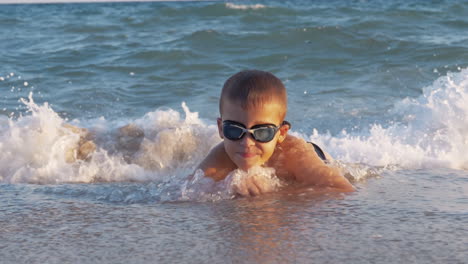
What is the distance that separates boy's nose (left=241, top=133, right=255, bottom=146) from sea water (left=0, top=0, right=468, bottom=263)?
8.0 inches

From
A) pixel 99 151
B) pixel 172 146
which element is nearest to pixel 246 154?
pixel 172 146

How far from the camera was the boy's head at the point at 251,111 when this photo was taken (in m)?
3.24

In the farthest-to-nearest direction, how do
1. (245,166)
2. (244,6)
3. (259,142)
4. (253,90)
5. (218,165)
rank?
(244,6) → (218,165) → (245,166) → (259,142) → (253,90)

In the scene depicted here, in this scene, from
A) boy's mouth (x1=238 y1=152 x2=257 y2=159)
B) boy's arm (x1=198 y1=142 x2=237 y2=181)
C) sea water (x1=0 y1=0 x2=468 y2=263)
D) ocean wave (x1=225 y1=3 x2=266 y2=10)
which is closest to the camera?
sea water (x1=0 y1=0 x2=468 y2=263)

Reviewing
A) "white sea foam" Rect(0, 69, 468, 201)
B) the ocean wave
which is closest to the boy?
"white sea foam" Rect(0, 69, 468, 201)

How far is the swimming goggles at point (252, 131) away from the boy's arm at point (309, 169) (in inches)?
12.5

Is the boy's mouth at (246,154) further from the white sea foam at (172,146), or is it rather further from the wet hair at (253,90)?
the white sea foam at (172,146)

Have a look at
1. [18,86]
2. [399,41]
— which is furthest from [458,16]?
[18,86]

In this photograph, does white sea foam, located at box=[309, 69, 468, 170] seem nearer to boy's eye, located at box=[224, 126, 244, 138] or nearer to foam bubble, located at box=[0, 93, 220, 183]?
foam bubble, located at box=[0, 93, 220, 183]

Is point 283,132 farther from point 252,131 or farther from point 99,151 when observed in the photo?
point 99,151

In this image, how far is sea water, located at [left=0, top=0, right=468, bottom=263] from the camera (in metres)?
2.55

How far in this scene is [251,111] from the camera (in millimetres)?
3244

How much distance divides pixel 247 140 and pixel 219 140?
2076 mm

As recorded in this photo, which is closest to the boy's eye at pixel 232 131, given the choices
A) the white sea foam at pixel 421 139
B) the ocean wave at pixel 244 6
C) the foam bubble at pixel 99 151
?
the foam bubble at pixel 99 151
